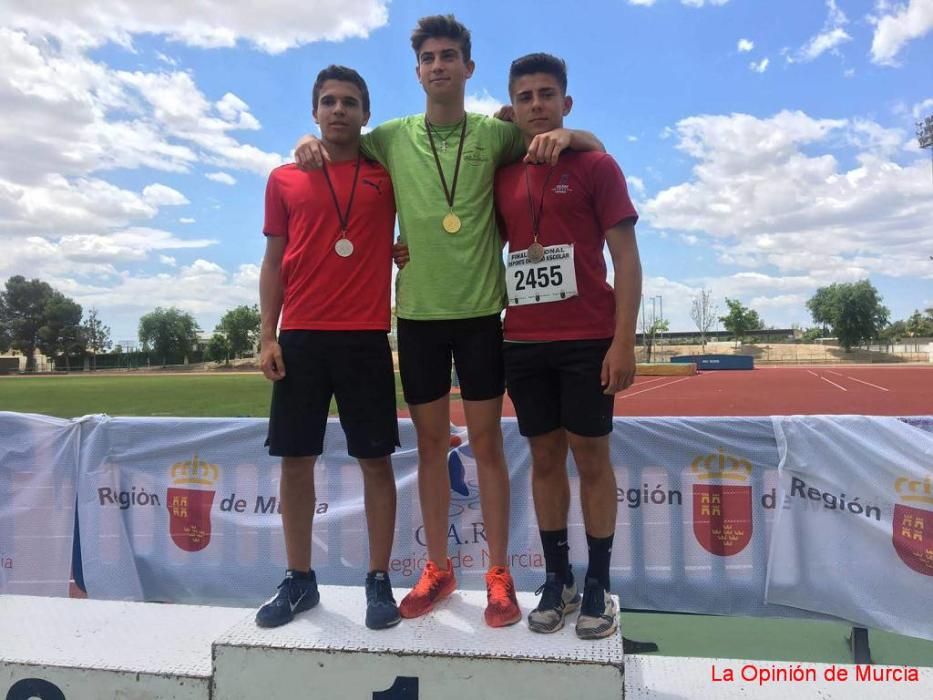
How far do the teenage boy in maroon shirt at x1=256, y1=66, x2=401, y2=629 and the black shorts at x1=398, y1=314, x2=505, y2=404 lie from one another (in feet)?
0.43

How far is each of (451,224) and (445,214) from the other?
49 mm

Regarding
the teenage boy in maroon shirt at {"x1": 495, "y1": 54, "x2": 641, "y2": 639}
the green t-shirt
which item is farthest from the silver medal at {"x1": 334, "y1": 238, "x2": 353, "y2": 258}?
the teenage boy in maroon shirt at {"x1": 495, "y1": 54, "x2": 641, "y2": 639}

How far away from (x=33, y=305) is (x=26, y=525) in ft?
292

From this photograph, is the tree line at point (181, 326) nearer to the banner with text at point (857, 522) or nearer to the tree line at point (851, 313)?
the tree line at point (851, 313)

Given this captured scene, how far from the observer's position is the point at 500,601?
2.32 meters

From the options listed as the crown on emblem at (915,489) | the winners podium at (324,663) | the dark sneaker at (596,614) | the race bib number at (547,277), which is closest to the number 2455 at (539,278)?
the race bib number at (547,277)

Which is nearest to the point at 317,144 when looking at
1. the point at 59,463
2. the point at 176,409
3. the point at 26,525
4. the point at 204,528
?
the point at 204,528

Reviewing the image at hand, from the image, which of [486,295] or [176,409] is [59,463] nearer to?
[486,295]

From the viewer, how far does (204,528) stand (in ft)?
12.9

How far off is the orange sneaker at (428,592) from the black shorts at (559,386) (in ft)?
2.15

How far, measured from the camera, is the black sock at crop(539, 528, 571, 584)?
8.09ft

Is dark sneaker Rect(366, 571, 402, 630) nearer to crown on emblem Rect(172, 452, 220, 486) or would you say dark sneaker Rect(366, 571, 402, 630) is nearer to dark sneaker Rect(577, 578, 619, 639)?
dark sneaker Rect(577, 578, 619, 639)

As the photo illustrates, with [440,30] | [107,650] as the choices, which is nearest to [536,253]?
[440,30]

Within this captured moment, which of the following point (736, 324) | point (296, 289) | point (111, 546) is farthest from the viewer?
point (736, 324)
